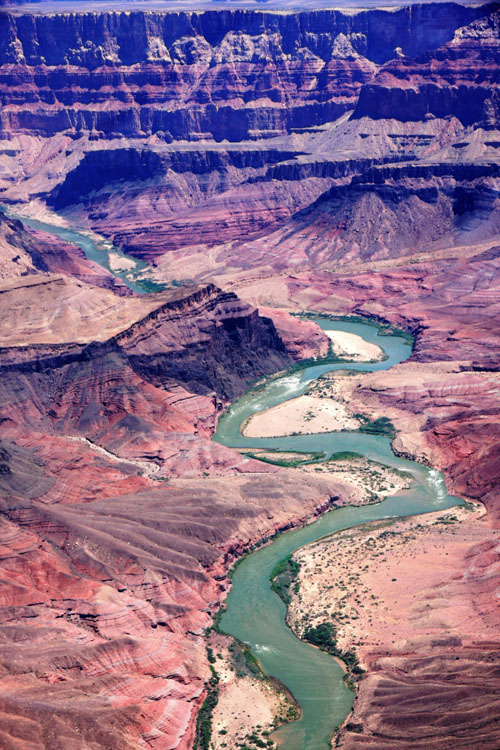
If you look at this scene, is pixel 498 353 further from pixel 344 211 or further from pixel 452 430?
pixel 344 211

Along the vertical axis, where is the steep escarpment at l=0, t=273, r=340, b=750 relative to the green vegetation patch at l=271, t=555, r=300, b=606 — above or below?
above

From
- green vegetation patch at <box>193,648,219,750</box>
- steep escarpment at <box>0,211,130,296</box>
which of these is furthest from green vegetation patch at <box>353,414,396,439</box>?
steep escarpment at <box>0,211,130,296</box>

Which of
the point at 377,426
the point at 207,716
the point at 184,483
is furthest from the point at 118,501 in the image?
the point at 377,426

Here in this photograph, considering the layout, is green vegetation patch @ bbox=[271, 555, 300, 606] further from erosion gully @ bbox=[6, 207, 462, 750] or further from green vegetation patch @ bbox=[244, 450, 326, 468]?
green vegetation patch @ bbox=[244, 450, 326, 468]

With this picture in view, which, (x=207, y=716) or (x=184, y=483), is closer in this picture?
(x=207, y=716)

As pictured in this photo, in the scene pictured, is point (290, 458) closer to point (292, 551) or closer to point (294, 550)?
point (294, 550)

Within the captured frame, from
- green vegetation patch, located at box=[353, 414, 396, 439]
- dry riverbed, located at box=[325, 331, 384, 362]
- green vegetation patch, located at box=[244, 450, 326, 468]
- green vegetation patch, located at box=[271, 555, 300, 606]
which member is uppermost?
green vegetation patch, located at box=[271, 555, 300, 606]

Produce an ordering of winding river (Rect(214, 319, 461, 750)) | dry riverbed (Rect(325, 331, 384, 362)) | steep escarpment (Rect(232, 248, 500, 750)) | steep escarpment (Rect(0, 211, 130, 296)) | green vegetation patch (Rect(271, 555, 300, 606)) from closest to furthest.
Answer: steep escarpment (Rect(232, 248, 500, 750)), winding river (Rect(214, 319, 461, 750)), green vegetation patch (Rect(271, 555, 300, 606)), dry riverbed (Rect(325, 331, 384, 362)), steep escarpment (Rect(0, 211, 130, 296))

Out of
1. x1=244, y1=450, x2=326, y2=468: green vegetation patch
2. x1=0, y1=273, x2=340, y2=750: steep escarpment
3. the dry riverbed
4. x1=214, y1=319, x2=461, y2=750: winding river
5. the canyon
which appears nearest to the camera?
the canyon

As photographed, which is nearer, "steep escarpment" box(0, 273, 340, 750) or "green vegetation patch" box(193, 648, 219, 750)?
"green vegetation patch" box(193, 648, 219, 750)
